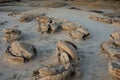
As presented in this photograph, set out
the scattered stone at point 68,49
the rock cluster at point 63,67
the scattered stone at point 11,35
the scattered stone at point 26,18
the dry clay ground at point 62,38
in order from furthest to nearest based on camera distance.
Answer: the scattered stone at point 26,18 < the scattered stone at point 11,35 < the scattered stone at point 68,49 < the dry clay ground at point 62,38 < the rock cluster at point 63,67

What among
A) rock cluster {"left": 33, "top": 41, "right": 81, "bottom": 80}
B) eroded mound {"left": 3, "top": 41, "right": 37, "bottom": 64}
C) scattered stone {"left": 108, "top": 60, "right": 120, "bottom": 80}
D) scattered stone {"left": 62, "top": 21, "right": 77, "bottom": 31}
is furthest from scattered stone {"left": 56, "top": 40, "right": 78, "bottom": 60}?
scattered stone {"left": 62, "top": 21, "right": 77, "bottom": 31}

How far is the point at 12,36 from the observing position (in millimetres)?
4207

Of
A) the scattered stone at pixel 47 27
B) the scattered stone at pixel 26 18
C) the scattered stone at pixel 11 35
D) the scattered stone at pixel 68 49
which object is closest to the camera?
the scattered stone at pixel 68 49

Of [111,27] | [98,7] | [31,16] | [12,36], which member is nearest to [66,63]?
[12,36]

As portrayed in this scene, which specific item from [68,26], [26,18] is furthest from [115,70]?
[26,18]

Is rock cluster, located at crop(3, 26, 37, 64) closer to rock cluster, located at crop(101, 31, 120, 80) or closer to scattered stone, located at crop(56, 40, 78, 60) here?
scattered stone, located at crop(56, 40, 78, 60)

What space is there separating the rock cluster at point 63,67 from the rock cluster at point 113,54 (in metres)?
0.40

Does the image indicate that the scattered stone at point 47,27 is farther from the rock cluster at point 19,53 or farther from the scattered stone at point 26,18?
the rock cluster at point 19,53

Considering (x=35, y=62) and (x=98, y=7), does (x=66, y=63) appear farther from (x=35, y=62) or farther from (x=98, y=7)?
(x=98, y=7)

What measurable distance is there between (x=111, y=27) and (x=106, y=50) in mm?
1440

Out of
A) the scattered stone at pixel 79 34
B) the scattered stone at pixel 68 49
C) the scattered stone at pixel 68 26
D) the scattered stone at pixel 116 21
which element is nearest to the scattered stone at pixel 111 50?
the scattered stone at pixel 68 49

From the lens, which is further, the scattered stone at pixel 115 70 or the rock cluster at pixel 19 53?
the rock cluster at pixel 19 53

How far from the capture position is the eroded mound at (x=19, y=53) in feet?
11.0

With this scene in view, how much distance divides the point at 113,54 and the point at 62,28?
157 centimetres
